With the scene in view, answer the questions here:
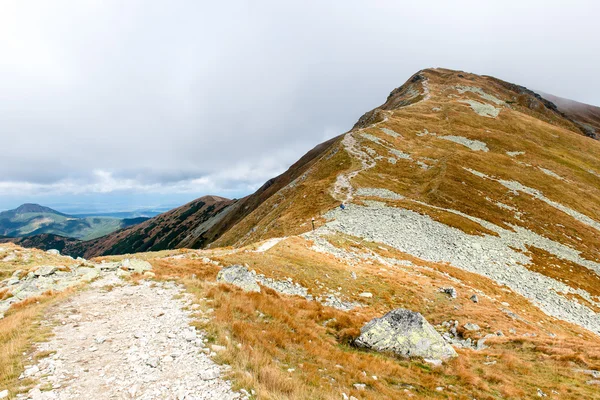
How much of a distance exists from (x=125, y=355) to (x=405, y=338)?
485 inches

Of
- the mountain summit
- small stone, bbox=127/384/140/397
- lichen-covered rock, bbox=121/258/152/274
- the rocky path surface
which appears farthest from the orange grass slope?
small stone, bbox=127/384/140/397

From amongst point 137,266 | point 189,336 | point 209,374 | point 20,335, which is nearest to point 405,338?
point 209,374

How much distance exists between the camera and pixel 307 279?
2528cm

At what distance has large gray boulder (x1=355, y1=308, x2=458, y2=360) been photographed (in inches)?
540

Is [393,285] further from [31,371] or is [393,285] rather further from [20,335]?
[20,335]

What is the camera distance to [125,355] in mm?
9852

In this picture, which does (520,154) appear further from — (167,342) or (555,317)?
(167,342)

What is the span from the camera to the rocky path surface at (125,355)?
312 inches

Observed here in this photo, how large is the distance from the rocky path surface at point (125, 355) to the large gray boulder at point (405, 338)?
8.41m

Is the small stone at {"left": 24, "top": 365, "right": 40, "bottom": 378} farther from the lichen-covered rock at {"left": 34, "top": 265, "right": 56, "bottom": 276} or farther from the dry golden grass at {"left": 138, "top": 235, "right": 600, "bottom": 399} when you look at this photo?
the lichen-covered rock at {"left": 34, "top": 265, "right": 56, "bottom": 276}

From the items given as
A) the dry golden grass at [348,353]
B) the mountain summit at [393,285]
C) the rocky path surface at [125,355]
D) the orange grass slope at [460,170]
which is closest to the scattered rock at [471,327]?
the mountain summit at [393,285]

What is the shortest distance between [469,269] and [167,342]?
4096 cm

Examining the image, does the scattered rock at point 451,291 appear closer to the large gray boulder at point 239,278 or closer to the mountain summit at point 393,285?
the mountain summit at point 393,285

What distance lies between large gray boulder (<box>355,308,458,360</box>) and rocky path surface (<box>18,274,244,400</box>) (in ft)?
27.6
